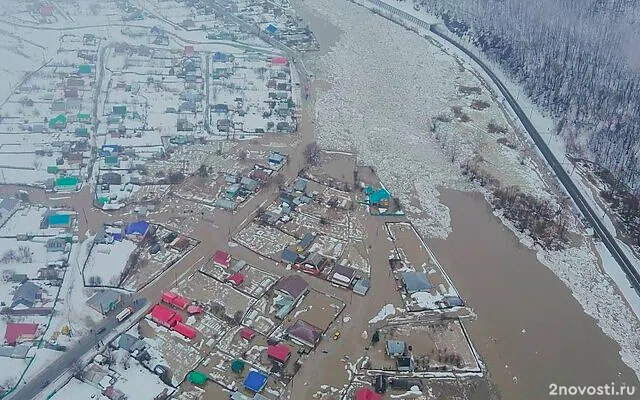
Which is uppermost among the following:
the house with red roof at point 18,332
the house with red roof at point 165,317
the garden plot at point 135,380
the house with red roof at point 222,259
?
the house with red roof at point 222,259

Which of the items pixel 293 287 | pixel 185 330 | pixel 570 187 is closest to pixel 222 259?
pixel 293 287

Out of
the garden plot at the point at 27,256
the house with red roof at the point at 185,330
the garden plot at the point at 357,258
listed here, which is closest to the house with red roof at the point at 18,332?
the garden plot at the point at 27,256

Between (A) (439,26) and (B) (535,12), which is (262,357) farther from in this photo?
(B) (535,12)

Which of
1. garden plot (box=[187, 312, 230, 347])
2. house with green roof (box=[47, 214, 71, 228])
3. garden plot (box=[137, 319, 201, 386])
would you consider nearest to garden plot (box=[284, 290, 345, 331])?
garden plot (box=[187, 312, 230, 347])

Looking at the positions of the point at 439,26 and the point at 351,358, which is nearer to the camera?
the point at 351,358

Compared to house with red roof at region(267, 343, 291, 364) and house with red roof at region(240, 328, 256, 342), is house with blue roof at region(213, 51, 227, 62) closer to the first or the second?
house with red roof at region(240, 328, 256, 342)

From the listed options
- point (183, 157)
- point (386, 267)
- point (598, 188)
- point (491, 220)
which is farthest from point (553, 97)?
point (183, 157)

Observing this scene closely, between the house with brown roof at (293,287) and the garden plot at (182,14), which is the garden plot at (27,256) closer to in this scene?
the house with brown roof at (293,287)
